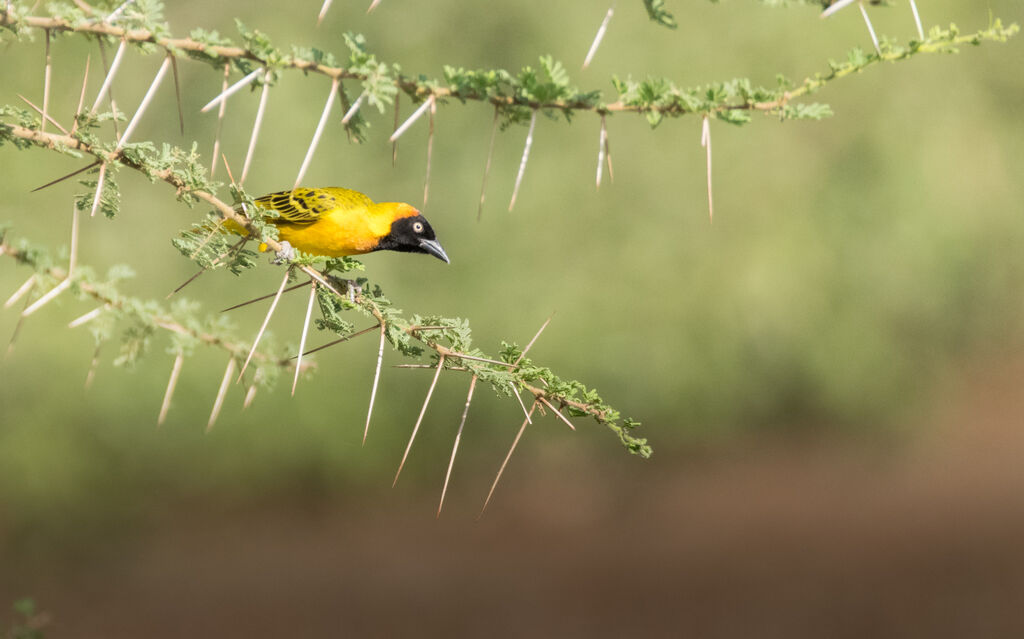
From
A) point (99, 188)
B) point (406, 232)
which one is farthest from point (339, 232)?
point (99, 188)

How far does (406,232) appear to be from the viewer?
5668 millimetres

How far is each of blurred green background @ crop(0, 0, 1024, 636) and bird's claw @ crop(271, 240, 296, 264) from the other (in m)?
8.93

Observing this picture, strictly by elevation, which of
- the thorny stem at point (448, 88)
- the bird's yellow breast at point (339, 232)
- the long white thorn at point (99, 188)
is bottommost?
the long white thorn at point (99, 188)

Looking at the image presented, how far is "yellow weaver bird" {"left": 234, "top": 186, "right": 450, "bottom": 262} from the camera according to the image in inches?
212

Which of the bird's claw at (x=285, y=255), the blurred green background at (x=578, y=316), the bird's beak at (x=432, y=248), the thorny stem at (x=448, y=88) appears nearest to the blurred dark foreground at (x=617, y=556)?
the blurred green background at (x=578, y=316)

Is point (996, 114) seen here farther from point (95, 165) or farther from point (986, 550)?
point (95, 165)

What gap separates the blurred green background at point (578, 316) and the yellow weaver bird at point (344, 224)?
25.1 feet

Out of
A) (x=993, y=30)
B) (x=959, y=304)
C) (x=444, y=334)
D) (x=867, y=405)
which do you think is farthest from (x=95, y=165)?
(x=959, y=304)

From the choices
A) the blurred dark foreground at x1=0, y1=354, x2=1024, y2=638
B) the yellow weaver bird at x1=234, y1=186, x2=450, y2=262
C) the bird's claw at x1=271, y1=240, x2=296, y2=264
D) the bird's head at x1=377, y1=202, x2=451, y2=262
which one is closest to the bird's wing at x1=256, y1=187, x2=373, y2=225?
the yellow weaver bird at x1=234, y1=186, x2=450, y2=262

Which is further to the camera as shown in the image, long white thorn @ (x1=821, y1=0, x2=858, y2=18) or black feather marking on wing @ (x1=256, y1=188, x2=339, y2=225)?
black feather marking on wing @ (x1=256, y1=188, x2=339, y2=225)

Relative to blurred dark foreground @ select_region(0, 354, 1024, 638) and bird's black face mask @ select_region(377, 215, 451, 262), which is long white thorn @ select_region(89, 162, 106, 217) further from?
blurred dark foreground @ select_region(0, 354, 1024, 638)

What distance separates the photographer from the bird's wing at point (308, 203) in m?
5.33

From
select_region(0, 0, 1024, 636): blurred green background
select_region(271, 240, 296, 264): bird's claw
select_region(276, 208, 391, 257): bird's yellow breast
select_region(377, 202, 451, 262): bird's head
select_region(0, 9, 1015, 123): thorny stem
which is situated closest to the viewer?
select_region(0, 9, 1015, 123): thorny stem

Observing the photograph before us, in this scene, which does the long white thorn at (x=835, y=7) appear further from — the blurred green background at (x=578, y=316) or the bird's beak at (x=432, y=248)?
the blurred green background at (x=578, y=316)
